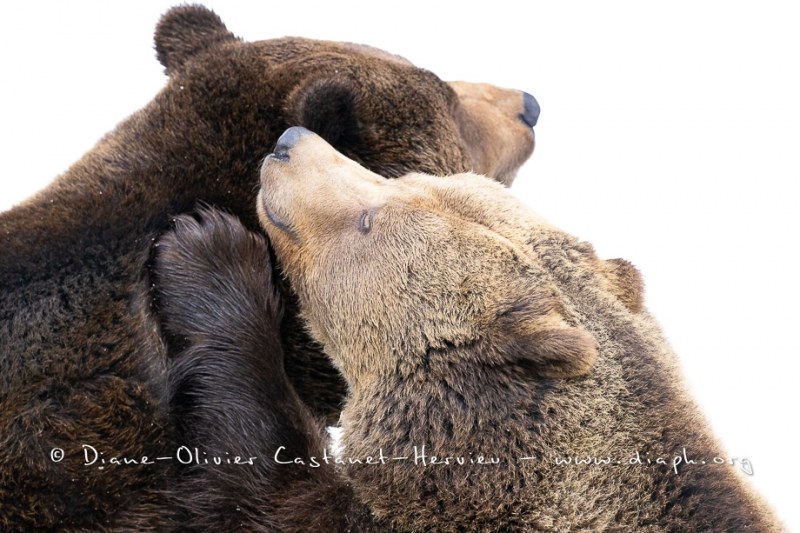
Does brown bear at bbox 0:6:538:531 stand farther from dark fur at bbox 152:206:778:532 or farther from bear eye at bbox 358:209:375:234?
bear eye at bbox 358:209:375:234

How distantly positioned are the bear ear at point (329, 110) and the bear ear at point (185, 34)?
3.18 feet

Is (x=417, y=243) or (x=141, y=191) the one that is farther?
(x=141, y=191)

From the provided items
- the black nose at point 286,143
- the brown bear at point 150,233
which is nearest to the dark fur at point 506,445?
the brown bear at point 150,233

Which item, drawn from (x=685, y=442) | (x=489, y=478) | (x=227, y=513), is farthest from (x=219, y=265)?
(x=685, y=442)

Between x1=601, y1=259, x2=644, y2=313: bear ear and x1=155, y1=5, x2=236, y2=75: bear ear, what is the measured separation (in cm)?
274

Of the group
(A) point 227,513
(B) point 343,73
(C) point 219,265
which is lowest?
(A) point 227,513

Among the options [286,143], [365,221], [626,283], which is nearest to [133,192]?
[286,143]

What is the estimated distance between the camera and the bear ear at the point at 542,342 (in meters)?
4.06

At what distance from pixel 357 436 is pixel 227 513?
70 centimetres

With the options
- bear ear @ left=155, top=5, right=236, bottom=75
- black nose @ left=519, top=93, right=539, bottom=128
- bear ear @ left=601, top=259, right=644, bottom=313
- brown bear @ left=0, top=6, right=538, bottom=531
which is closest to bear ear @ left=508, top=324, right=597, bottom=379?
bear ear @ left=601, top=259, right=644, bottom=313

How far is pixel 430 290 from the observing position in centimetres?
440

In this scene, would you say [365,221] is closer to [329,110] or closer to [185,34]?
[329,110]

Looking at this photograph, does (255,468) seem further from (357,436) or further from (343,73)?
(343,73)

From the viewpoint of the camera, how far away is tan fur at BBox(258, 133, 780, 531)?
4.17 metres
